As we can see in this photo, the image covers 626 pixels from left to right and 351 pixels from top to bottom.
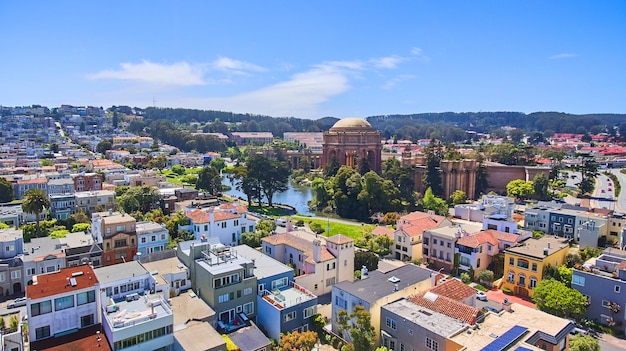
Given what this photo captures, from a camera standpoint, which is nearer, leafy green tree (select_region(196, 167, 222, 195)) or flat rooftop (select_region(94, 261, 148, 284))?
flat rooftop (select_region(94, 261, 148, 284))

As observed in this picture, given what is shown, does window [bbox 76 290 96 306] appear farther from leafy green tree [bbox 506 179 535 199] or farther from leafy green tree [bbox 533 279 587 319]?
leafy green tree [bbox 506 179 535 199]

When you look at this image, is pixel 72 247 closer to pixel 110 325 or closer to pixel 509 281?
pixel 110 325

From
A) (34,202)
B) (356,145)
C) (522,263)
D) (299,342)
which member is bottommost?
(299,342)

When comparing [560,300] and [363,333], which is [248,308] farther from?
[560,300]

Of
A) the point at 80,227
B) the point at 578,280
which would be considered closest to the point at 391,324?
the point at 578,280

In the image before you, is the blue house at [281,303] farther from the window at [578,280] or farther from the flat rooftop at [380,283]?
the window at [578,280]

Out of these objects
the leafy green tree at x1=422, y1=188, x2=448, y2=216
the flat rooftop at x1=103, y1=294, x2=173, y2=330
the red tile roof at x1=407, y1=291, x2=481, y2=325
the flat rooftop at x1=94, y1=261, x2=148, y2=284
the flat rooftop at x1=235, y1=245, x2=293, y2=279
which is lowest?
the leafy green tree at x1=422, y1=188, x2=448, y2=216

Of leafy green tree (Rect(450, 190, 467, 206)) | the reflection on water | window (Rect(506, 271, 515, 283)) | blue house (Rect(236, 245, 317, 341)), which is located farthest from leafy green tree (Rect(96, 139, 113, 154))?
window (Rect(506, 271, 515, 283))
